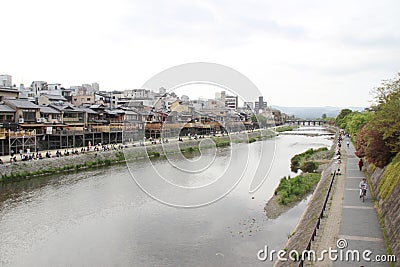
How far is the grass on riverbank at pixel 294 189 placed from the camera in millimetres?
16391

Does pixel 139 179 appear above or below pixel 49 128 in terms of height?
below

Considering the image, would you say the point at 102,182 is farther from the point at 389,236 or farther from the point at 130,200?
the point at 389,236

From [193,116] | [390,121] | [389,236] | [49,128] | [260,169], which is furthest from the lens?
[193,116]

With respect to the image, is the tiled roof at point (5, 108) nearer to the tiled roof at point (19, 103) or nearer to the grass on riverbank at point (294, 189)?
the tiled roof at point (19, 103)

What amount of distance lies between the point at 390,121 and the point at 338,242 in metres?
7.27

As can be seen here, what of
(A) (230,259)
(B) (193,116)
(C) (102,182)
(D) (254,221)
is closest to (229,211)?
(D) (254,221)

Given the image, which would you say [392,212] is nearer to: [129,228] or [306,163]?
[129,228]

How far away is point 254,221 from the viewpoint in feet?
45.1

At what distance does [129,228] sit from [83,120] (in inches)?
1082

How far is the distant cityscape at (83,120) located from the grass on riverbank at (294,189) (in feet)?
17.0

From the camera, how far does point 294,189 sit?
1747 cm

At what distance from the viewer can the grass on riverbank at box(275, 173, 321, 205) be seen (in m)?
16.4

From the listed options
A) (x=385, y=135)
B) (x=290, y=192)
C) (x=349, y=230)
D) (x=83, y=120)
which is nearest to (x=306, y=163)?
(x=290, y=192)

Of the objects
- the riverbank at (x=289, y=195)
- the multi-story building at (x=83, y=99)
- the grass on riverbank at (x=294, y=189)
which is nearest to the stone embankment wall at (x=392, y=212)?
the riverbank at (x=289, y=195)
